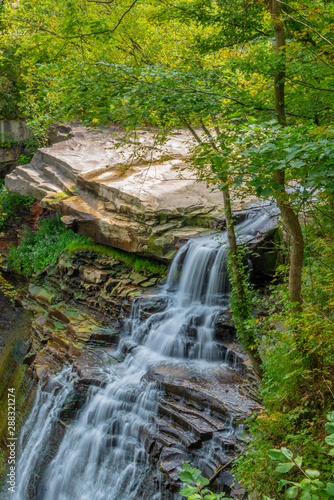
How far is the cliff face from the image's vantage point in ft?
33.4

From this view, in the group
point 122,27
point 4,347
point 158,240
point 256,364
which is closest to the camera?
point 256,364

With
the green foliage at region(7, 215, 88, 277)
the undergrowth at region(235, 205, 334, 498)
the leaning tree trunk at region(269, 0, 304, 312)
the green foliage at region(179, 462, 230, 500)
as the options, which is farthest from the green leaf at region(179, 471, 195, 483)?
the green foliage at region(7, 215, 88, 277)

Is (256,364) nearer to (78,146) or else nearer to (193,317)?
(193,317)

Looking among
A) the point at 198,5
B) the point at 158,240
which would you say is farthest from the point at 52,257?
the point at 198,5

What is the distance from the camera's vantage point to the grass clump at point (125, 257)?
1063 cm

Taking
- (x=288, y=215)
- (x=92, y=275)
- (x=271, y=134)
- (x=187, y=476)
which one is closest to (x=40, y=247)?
(x=92, y=275)

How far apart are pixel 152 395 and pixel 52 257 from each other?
790cm

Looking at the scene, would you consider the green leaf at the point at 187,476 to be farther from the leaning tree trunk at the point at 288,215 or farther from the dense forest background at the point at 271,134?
the leaning tree trunk at the point at 288,215

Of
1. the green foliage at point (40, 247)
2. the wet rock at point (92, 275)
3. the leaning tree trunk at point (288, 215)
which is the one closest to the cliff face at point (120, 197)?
the wet rock at point (92, 275)

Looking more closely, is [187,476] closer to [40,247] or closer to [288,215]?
[288,215]

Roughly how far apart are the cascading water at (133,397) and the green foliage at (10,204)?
10014 mm

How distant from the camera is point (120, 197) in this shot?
10844 mm

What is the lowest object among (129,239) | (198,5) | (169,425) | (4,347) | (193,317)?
(4,347)

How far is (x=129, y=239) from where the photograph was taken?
415 inches
